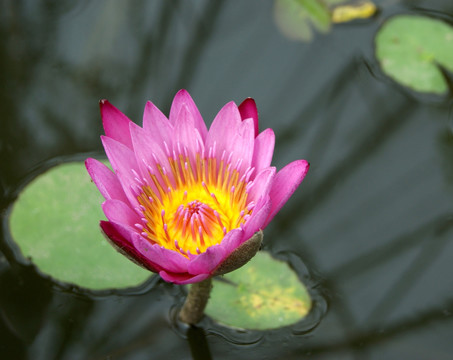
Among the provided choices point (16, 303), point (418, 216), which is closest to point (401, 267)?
point (418, 216)

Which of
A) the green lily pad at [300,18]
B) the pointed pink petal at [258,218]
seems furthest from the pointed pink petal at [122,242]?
the green lily pad at [300,18]

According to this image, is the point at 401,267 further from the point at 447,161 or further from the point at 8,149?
the point at 8,149

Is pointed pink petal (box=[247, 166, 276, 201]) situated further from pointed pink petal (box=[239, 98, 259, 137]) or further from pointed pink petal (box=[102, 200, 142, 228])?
pointed pink petal (box=[102, 200, 142, 228])

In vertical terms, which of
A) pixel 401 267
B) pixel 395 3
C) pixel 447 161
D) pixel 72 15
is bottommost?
pixel 401 267

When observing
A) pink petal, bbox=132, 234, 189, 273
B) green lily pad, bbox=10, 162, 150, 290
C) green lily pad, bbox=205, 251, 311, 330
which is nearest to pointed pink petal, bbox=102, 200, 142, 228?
pink petal, bbox=132, 234, 189, 273

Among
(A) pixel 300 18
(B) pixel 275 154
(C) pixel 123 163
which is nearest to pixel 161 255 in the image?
(C) pixel 123 163

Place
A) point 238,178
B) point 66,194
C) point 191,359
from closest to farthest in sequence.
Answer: point 238,178
point 191,359
point 66,194

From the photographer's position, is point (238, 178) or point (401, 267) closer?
point (238, 178)
